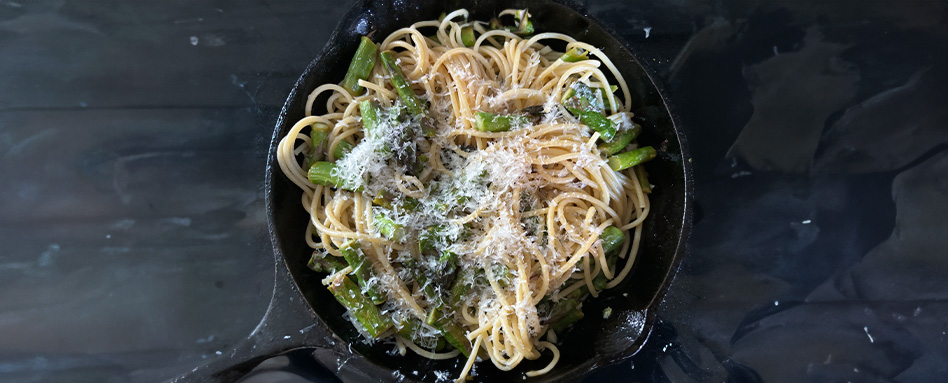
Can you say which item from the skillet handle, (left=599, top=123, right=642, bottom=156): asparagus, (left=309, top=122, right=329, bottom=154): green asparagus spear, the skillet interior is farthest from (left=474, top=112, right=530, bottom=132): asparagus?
the skillet handle

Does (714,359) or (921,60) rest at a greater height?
(921,60)

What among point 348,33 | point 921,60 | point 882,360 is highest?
point 348,33

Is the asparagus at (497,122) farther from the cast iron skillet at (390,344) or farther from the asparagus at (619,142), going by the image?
the cast iron skillet at (390,344)

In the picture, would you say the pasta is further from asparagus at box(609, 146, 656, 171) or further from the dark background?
the dark background

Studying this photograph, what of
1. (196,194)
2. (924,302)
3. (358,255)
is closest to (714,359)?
(924,302)

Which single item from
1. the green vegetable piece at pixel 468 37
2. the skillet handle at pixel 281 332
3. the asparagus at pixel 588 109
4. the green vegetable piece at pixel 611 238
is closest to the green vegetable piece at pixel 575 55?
the asparagus at pixel 588 109

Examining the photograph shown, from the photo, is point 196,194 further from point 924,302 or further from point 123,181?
point 924,302
